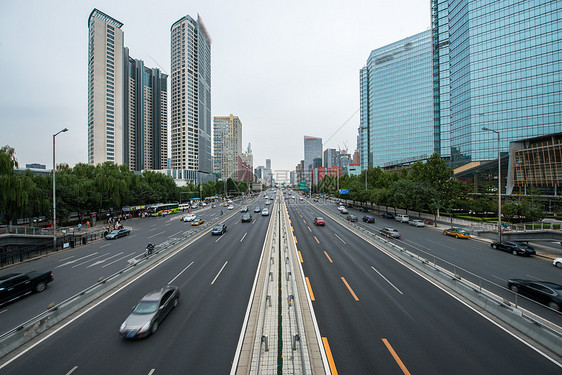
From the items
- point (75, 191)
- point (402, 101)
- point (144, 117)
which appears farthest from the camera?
point (144, 117)

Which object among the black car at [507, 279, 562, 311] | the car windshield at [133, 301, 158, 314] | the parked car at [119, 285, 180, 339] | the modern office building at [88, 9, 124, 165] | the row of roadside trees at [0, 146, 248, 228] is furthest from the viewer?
the modern office building at [88, 9, 124, 165]

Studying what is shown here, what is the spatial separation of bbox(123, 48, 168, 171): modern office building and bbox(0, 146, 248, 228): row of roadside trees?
3965 inches

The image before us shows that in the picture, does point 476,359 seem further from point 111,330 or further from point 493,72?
point 493,72

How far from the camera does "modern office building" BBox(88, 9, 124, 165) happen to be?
96.9m

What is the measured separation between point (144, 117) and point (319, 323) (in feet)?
626

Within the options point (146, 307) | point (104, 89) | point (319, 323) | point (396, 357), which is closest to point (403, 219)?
point (319, 323)

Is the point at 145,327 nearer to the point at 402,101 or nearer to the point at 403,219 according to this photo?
the point at 403,219

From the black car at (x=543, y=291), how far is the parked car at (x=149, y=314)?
2004 cm

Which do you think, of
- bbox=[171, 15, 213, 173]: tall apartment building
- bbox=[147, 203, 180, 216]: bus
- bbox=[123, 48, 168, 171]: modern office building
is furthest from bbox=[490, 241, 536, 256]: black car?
bbox=[123, 48, 168, 171]: modern office building

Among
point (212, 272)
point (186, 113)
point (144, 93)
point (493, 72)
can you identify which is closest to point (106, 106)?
point (186, 113)

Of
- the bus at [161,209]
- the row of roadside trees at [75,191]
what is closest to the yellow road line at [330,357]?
the row of roadside trees at [75,191]

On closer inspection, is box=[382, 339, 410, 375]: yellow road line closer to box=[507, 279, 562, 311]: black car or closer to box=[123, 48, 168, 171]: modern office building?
box=[507, 279, 562, 311]: black car

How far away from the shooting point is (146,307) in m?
9.95

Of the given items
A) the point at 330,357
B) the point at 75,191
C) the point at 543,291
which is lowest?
the point at 330,357
